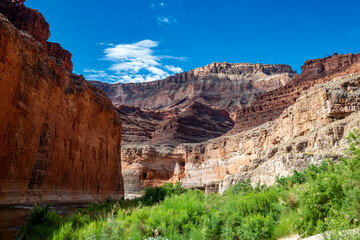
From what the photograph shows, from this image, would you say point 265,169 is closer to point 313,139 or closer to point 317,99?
point 313,139

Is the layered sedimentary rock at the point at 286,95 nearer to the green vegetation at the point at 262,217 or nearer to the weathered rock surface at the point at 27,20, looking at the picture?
the weathered rock surface at the point at 27,20

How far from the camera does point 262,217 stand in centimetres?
970

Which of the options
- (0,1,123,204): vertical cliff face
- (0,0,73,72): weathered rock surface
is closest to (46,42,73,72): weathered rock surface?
(0,0,73,72): weathered rock surface

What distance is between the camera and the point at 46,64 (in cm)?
2319

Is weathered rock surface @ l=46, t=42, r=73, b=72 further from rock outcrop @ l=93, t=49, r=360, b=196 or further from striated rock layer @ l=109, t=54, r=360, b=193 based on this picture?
rock outcrop @ l=93, t=49, r=360, b=196

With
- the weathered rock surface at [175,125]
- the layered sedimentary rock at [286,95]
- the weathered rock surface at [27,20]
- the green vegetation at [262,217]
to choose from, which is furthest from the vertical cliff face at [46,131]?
the layered sedimentary rock at [286,95]

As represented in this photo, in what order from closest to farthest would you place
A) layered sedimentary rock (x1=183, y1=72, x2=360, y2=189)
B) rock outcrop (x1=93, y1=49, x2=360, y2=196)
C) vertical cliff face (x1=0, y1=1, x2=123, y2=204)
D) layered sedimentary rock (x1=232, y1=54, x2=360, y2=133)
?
vertical cliff face (x1=0, y1=1, x2=123, y2=204) → layered sedimentary rock (x1=183, y1=72, x2=360, y2=189) → rock outcrop (x1=93, y1=49, x2=360, y2=196) → layered sedimentary rock (x1=232, y1=54, x2=360, y2=133)

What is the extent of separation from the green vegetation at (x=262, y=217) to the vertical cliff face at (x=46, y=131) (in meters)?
7.18

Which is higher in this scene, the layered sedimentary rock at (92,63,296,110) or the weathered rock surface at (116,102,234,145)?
the layered sedimentary rock at (92,63,296,110)

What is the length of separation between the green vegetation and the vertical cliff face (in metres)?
7.18

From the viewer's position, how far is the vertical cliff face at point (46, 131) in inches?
702

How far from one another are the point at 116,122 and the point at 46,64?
1790cm

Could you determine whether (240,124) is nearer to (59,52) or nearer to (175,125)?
(175,125)

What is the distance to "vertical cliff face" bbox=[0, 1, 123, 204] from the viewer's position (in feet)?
58.5
